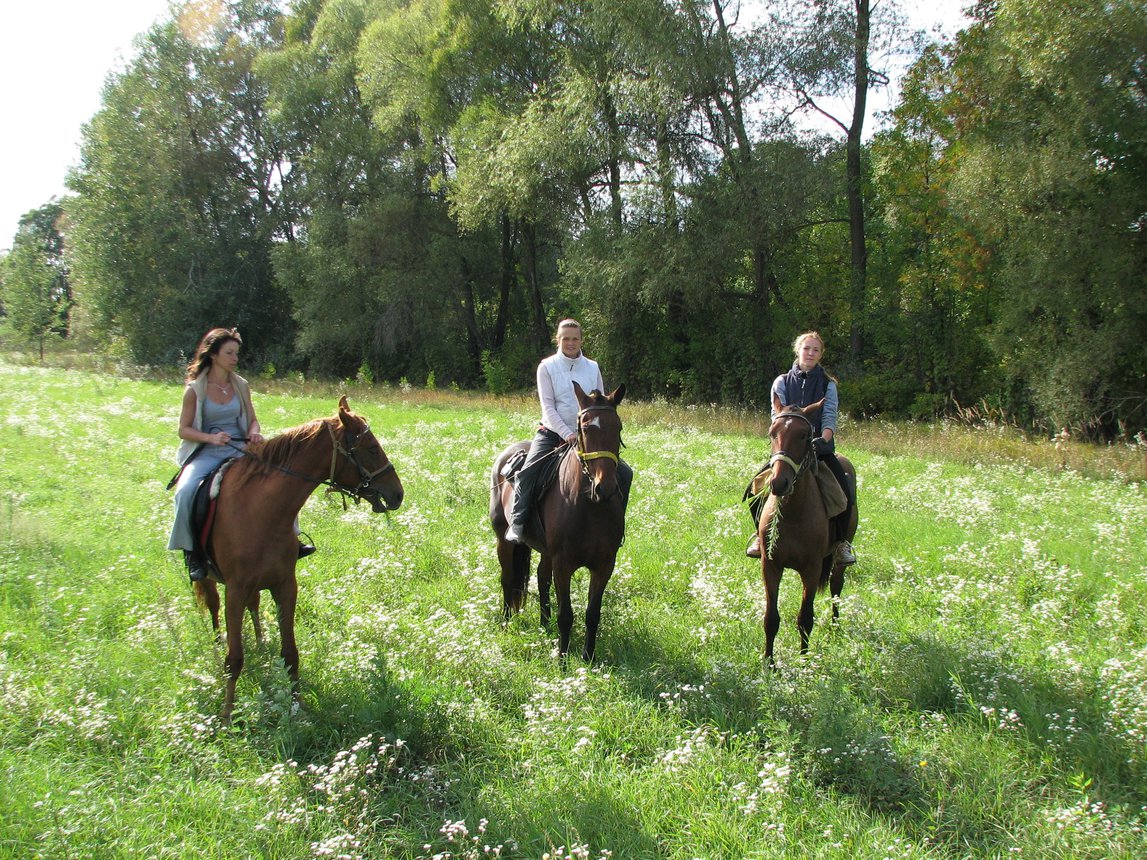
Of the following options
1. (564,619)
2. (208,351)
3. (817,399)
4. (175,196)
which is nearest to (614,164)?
→ (817,399)

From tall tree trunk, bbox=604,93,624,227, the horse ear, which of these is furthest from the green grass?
tall tree trunk, bbox=604,93,624,227

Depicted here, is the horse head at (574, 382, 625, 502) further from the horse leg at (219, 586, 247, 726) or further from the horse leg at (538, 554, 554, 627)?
the horse leg at (219, 586, 247, 726)

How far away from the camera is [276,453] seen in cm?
556

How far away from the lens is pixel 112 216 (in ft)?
133

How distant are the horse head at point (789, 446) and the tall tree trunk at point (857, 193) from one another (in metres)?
21.6

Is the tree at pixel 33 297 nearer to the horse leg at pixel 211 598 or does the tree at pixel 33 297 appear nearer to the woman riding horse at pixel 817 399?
the horse leg at pixel 211 598

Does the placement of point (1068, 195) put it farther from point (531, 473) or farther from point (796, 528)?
point (531, 473)

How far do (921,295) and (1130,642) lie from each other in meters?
20.6

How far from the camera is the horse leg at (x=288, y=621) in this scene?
5418 mm

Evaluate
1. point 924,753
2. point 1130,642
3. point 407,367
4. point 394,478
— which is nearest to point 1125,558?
point 1130,642

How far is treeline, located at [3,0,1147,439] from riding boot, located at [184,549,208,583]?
21.1 m

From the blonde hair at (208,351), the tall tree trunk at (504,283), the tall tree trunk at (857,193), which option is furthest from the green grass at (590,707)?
the tall tree trunk at (504,283)

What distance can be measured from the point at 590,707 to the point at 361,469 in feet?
8.74

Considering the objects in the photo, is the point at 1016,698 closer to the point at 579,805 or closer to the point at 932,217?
the point at 579,805
